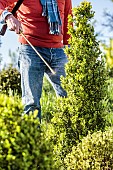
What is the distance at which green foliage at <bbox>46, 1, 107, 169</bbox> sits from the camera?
5.00 metres

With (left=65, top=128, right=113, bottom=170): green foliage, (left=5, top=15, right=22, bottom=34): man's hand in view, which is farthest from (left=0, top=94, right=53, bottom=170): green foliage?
(left=5, top=15, right=22, bottom=34): man's hand

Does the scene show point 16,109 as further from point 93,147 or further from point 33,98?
point 33,98

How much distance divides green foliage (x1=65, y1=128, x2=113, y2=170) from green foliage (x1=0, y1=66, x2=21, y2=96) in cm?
641

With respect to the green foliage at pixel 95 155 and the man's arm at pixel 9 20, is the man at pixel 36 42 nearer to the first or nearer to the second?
the man's arm at pixel 9 20

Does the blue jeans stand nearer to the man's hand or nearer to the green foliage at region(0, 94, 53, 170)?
the man's hand

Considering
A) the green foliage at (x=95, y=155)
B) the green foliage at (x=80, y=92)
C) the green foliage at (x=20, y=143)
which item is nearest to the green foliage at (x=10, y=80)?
the green foliage at (x=80, y=92)

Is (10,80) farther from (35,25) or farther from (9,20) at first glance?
(9,20)

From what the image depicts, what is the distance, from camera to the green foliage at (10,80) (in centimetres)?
1084

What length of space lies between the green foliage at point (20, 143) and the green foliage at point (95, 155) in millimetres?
1098

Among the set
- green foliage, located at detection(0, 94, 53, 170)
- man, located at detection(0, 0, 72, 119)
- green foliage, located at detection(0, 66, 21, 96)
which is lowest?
green foliage, located at detection(0, 66, 21, 96)

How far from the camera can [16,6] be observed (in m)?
5.18

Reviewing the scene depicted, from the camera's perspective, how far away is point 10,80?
1091 centimetres

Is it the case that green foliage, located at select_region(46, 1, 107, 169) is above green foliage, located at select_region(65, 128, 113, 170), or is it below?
above

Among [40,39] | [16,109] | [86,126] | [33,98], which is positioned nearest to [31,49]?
[40,39]
